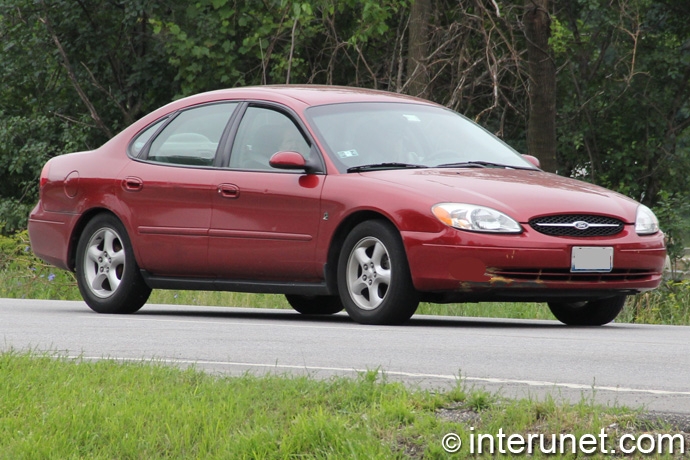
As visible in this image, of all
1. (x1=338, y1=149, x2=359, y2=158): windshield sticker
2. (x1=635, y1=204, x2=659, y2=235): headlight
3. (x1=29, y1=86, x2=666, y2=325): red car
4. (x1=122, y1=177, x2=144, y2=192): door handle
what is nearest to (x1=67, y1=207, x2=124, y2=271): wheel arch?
(x1=29, y1=86, x2=666, y2=325): red car

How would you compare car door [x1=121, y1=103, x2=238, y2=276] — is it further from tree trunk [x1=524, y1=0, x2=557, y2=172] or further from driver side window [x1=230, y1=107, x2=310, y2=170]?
tree trunk [x1=524, y1=0, x2=557, y2=172]

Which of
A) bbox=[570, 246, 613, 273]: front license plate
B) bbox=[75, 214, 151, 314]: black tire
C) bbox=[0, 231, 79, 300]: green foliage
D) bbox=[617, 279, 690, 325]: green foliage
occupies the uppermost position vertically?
bbox=[570, 246, 613, 273]: front license plate

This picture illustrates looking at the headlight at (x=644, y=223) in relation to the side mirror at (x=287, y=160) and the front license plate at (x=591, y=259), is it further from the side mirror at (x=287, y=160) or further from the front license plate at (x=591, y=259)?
the side mirror at (x=287, y=160)

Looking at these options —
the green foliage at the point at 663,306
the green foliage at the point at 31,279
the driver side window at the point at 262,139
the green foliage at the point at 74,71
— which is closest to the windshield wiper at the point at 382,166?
the driver side window at the point at 262,139

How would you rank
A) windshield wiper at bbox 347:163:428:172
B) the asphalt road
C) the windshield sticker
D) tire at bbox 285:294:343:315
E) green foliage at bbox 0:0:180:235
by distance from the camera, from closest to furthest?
the asphalt road, windshield wiper at bbox 347:163:428:172, the windshield sticker, tire at bbox 285:294:343:315, green foliage at bbox 0:0:180:235

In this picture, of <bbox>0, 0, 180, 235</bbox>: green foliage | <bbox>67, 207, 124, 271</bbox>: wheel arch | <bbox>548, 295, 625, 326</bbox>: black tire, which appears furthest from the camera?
<bbox>0, 0, 180, 235</bbox>: green foliage

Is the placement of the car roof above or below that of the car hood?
above

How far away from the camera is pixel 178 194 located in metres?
10.4

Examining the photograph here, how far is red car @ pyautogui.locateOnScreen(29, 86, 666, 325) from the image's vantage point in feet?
29.1

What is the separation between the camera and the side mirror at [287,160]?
9477mm

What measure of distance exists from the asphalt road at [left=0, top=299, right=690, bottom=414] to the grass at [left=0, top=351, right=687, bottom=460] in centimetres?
41

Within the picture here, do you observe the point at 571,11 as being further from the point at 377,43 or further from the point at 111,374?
the point at 111,374

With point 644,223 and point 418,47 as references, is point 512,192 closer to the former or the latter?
point 644,223

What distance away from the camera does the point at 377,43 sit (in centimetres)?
2447
